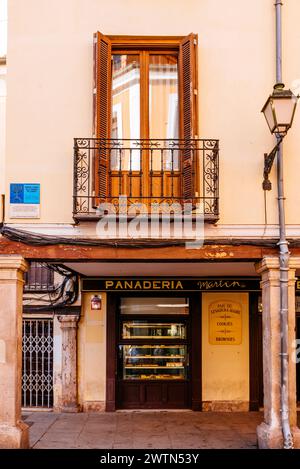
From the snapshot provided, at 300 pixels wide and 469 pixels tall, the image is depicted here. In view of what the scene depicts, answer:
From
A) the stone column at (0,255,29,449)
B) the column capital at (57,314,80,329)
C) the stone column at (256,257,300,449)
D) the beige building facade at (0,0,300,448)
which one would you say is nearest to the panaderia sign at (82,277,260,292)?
the column capital at (57,314,80,329)

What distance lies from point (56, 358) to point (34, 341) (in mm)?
583

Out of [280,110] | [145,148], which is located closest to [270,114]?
[280,110]

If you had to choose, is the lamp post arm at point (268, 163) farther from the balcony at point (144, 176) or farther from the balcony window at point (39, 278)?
the balcony window at point (39, 278)

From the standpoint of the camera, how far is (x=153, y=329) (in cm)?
1321

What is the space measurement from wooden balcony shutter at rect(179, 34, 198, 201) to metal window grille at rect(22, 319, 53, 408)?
17.4ft

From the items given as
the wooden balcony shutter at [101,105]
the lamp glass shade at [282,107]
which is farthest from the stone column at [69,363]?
the lamp glass shade at [282,107]

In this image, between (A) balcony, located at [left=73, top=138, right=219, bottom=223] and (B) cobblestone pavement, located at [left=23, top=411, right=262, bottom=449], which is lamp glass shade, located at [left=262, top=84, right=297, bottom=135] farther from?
(B) cobblestone pavement, located at [left=23, top=411, right=262, bottom=449]

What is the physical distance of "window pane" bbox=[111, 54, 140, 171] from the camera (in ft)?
31.7

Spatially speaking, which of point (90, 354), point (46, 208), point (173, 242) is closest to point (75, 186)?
point (46, 208)

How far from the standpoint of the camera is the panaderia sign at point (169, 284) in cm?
1286

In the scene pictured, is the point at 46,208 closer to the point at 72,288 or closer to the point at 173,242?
the point at 173,242

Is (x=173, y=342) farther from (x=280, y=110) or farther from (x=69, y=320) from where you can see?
(x=280, y=110)
